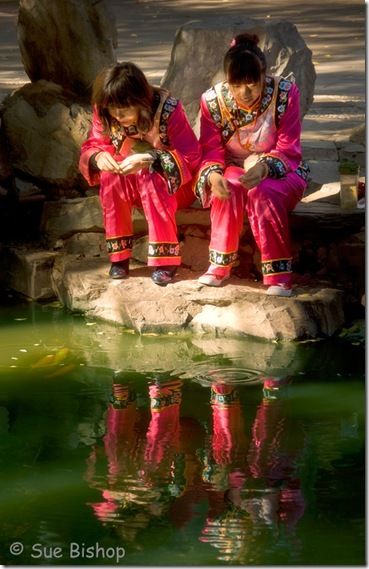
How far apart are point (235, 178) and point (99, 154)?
0.60 m

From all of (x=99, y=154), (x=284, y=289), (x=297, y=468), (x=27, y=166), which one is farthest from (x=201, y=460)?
(x=27, y=166)

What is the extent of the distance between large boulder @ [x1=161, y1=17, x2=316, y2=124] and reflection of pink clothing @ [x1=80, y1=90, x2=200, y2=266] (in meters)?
0.72

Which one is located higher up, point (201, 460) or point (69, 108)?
point (69, 108)

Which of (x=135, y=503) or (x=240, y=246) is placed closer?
(x=135, y=503)

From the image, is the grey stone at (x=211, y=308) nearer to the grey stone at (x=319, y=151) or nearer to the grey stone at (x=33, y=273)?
the grey stone at (x=33, y=273)

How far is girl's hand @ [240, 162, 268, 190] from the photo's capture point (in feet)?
17.9

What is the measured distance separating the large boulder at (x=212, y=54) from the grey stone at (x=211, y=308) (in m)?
1.06

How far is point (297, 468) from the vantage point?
4.34 m

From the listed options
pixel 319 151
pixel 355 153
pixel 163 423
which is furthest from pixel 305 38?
pixel 163 423

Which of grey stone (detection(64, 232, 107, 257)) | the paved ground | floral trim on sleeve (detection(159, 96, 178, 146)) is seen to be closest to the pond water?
grey stone (detection(64, 232, 107, 257))

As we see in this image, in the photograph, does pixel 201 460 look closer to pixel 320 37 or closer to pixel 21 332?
pixel 21 332

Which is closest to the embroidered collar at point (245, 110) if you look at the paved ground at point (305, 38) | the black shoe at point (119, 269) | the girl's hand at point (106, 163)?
the girl's hand at point (106, 163)

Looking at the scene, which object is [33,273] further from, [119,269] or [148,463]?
[148,463]

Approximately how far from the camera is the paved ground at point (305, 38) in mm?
7625
